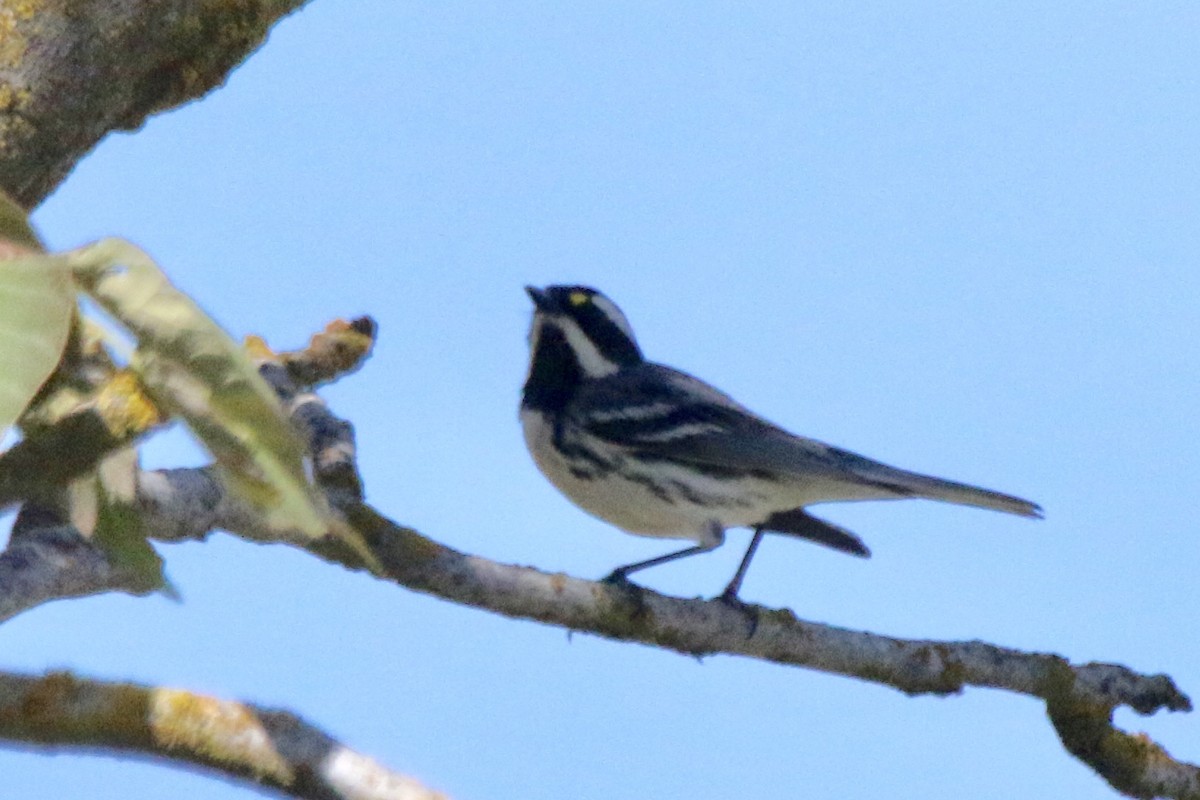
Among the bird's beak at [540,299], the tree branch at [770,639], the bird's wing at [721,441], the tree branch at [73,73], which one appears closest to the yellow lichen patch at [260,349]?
the tree branch at [770,639]

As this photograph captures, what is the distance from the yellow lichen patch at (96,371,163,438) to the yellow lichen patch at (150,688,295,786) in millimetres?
413

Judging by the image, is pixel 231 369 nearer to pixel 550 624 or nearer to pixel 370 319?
pixel 550 624

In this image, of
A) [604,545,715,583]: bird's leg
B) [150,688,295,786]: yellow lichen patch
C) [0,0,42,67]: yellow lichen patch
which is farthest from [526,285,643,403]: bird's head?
[150,688,295,786]: yellow lichen patch

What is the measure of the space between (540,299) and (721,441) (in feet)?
4.10

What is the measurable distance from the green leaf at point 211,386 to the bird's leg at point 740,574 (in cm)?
298

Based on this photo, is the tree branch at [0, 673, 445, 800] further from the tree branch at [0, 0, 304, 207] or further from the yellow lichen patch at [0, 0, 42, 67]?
the yellow lichen patch at [0, 0, 42, 67]

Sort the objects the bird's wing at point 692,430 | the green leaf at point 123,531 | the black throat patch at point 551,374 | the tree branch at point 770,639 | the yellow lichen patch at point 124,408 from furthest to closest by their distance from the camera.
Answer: the black throat patch at point 551,374, the bird's wing at point 692,430, the tree branch at point 770,639, the green leaf at point 123,531, the yellow lichen patch at point 124,408

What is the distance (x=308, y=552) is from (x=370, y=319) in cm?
106

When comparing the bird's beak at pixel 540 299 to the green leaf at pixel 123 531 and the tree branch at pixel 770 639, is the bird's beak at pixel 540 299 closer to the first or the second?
the tree branch at pixel 770 639

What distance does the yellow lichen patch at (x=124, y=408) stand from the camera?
4.00 feet

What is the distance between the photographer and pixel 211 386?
3.54 feet

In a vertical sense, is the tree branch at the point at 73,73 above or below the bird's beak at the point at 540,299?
below

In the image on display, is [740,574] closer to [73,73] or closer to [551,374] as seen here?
[551,374]

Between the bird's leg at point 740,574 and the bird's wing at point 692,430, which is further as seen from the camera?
the bird's wing at point 692,430
